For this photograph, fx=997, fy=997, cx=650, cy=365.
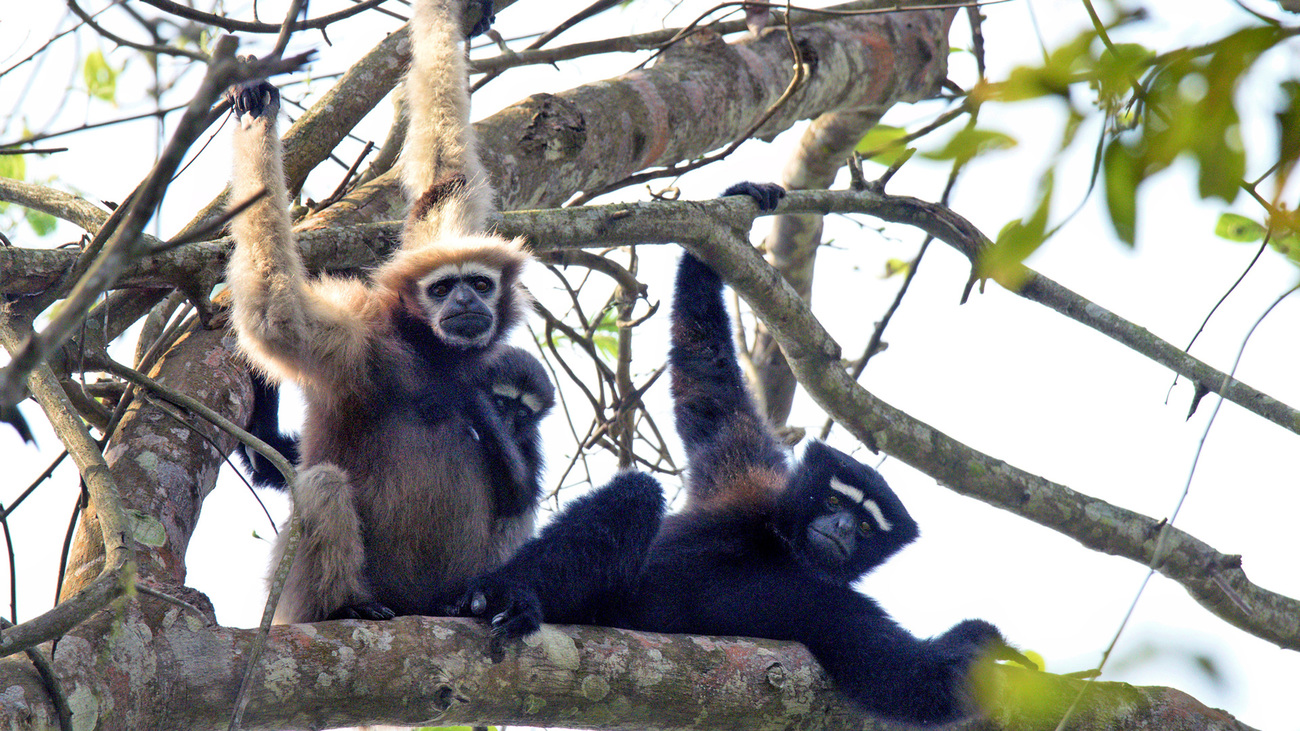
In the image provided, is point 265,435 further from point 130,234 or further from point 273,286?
point 130,234

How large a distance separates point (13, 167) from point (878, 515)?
5336 millimetres

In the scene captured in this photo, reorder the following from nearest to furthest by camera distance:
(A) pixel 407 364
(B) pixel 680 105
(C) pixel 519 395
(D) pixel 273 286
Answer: (D) pixel 273 286, (A) pixel 407 364, (C) pixel 519 395, (B) pixel 680 105

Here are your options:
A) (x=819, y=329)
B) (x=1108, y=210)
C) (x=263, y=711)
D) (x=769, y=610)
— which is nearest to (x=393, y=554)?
(x=263, y=711)

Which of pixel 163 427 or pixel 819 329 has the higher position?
pixel 819 329

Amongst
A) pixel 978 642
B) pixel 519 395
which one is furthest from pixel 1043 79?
pixel 519 395

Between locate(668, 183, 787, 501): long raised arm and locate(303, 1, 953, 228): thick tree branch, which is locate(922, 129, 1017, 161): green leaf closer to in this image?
locate(303, 1, 953, 228): thick tree branch

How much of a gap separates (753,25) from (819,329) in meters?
2.99

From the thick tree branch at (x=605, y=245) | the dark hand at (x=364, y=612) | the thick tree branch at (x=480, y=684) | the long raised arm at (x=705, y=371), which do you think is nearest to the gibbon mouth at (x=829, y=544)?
the long raised arm at (x=705, y=371)

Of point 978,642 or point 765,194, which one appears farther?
point 765,194

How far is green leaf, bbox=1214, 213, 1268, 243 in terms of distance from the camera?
273cm

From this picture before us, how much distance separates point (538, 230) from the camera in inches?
200

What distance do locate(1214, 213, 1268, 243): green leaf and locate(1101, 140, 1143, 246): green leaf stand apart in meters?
1.44

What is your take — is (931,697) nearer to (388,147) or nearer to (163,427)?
(163,427)

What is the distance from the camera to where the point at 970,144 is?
1513 mm
